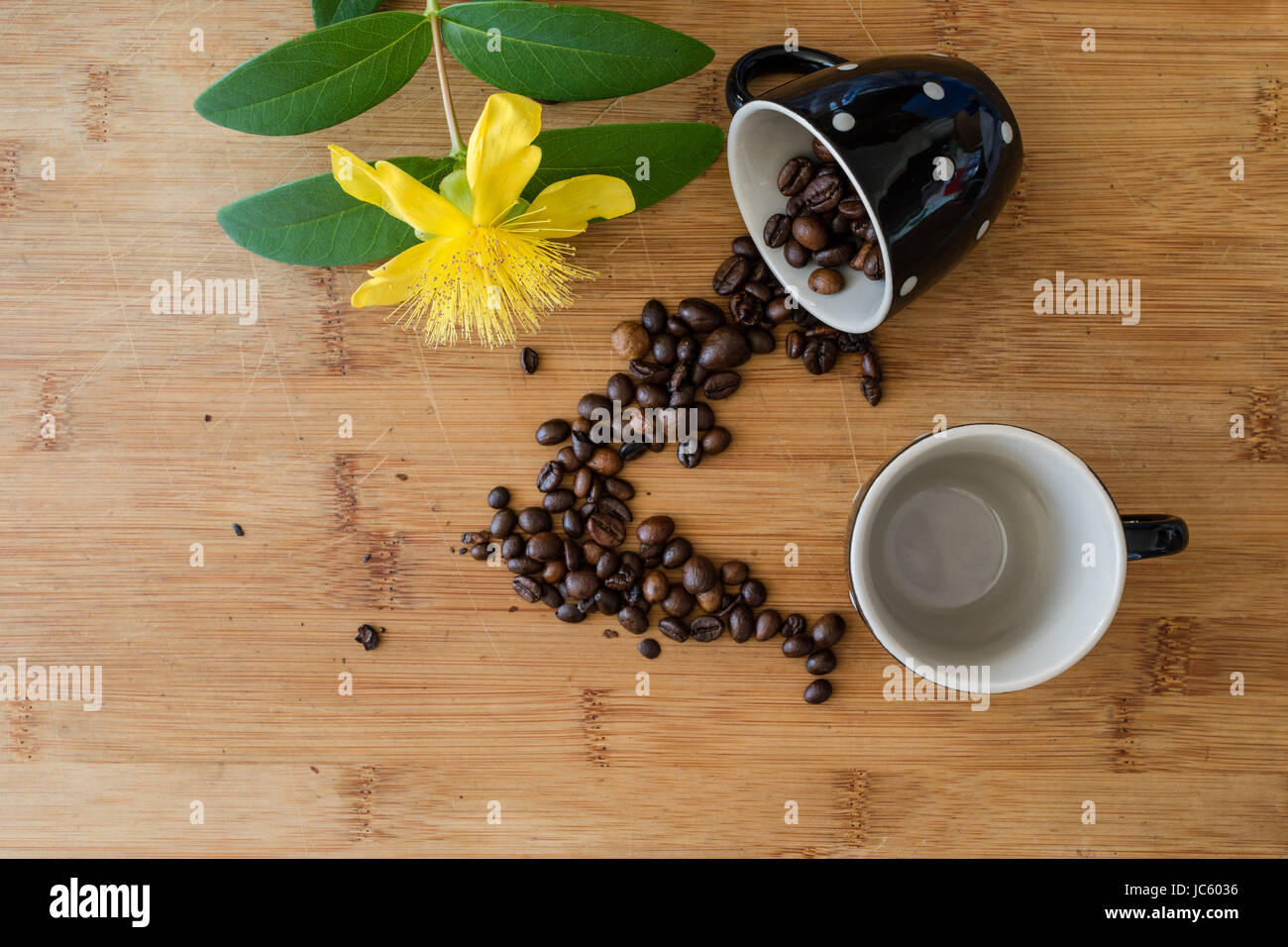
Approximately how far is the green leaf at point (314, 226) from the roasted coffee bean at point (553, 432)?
226 millimetres

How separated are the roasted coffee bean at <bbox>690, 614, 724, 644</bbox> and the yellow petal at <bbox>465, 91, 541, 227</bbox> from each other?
45 cm

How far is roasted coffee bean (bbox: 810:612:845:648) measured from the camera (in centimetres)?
89

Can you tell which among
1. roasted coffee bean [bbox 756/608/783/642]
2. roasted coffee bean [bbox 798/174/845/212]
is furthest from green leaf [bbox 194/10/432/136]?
roasted coffee bean [bbox 756/608/783/642]

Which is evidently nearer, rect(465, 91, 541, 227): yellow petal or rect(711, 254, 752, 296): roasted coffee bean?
rect(465, 91, 541, 227): yellow petal

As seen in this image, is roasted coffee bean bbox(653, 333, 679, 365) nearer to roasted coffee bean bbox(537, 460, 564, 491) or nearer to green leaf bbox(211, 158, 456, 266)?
roasted coffee bean bbox(537, 460, 564, 491)

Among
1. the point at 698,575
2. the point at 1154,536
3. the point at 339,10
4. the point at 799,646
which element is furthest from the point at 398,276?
the point at 1154,536

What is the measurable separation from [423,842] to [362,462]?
411 mm

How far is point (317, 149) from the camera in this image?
908mm

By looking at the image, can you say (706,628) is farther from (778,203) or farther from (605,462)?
(778,203)

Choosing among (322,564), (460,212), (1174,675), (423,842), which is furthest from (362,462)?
(1174,675)

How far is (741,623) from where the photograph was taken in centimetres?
89

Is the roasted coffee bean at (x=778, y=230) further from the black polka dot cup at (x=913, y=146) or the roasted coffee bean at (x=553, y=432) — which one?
the roasted coffee bean at (x=553, y=432)

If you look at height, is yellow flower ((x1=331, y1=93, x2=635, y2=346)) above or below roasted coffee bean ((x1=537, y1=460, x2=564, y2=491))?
above

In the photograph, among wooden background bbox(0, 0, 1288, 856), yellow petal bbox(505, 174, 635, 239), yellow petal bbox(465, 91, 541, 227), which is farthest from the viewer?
wooden background bbox(0, 0, 1288, 856)
